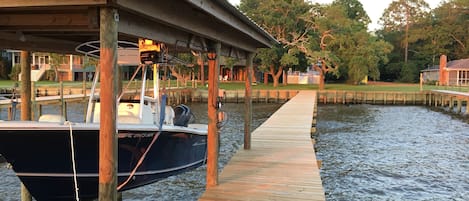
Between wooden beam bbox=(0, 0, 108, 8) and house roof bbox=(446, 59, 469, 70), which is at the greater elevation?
house roof bbox=(446, 59, 469, 70)

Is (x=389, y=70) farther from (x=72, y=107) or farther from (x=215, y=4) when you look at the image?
(x=215, y=4)

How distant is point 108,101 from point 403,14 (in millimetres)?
82828

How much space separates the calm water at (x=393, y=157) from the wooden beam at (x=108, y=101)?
8.09 metres

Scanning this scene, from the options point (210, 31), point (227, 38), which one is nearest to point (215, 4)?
point (210, 31)

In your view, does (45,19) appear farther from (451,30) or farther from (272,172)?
(451,30)

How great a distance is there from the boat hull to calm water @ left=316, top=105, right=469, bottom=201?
5.75m

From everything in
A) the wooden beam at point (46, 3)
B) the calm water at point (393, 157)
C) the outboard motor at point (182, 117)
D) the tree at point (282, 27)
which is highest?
the tree at point (282, 27)

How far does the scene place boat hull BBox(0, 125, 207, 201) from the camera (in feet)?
20.4

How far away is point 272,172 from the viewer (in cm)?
864

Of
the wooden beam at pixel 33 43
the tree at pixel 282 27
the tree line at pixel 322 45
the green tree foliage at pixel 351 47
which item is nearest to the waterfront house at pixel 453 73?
the tree line at pixel 322 45

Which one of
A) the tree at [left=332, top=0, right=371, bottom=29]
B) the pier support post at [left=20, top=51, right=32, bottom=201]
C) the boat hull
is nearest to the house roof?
the tree at [left=332, top=0, right=371, bottom=29]

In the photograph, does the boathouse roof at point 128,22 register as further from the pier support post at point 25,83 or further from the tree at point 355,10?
the tree at point 355,10

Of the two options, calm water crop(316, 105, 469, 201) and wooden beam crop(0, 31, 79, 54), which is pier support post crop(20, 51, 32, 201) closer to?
wooden beam crop(0, 31, 79, 54)

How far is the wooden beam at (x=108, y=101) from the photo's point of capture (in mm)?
4121
